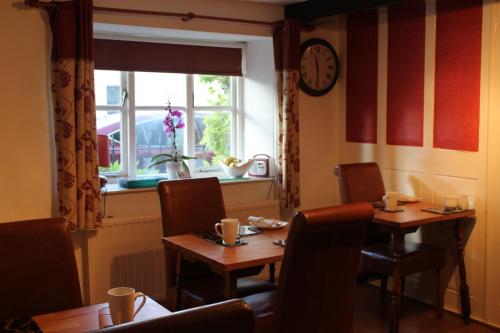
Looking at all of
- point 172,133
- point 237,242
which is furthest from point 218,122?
point 237,242

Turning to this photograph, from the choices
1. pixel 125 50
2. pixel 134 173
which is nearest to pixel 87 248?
pixel 134 173

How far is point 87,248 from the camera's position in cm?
373

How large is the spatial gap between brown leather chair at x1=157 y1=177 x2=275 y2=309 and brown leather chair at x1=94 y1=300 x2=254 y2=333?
1.84 m

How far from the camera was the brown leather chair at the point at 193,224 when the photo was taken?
9.82 ft

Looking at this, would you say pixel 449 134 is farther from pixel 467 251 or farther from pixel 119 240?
pixel 119 240

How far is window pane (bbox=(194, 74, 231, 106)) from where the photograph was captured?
4.69m

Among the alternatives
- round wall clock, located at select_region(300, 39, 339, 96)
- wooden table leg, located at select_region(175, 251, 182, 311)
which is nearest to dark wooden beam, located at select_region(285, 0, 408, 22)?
round wall clock, located at select_region(300, 39, 339, 96)

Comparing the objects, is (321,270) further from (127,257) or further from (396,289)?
(127,257)

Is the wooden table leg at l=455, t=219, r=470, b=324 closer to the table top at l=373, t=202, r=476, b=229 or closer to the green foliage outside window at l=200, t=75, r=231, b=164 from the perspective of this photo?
the table top at l=373, t=202, r=476, b=229

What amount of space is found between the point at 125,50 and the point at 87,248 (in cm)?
143

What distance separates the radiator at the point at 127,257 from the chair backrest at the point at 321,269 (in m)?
1.80

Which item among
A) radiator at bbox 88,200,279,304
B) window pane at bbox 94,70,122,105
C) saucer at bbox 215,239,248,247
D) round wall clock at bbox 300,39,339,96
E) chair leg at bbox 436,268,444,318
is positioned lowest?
chair leg at bbox 436,268,444,318

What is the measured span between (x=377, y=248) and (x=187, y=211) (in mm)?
1328

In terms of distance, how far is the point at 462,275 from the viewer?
373 cm
